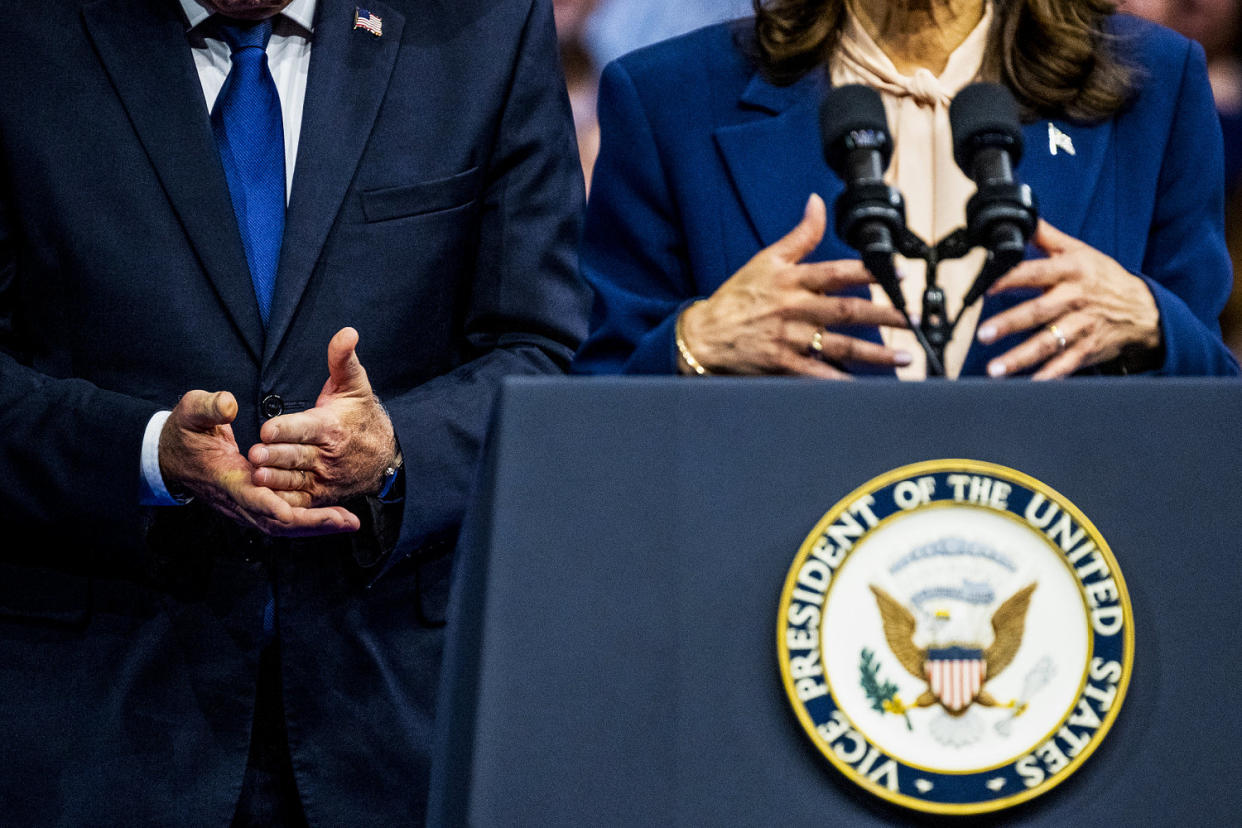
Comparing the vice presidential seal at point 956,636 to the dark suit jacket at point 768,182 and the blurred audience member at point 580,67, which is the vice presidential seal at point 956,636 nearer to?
the dark suit jacket at point 768,182

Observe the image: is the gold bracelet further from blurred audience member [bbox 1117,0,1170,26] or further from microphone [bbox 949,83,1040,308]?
blurred audience member [bbox 1117,0,1170,26]

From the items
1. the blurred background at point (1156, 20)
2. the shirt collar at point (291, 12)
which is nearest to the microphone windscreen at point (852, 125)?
the shirt collar at point (291, 12)

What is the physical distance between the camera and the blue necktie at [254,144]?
1.73 meters

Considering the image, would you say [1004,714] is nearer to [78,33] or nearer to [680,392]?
[680,392]

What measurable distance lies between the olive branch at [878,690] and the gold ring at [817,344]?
0.43 metres

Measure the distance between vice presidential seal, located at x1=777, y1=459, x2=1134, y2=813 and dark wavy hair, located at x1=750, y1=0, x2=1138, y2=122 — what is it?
821 millimetres

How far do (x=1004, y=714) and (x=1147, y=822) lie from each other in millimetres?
121

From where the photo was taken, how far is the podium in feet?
3.14

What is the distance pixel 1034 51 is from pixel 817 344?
570 mm

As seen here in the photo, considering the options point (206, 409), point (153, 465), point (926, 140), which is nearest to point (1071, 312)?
point (926, 140)

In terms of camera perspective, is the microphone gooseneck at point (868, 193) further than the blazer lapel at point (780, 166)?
No

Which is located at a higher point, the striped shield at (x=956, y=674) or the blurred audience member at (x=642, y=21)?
the blurred audience member at (x=642, y=21)

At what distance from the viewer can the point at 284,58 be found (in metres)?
1.80

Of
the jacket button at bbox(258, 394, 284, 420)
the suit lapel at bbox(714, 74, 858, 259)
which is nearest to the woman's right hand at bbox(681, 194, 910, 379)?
the suit lapel at bbox(714, 74, 858, 259)
